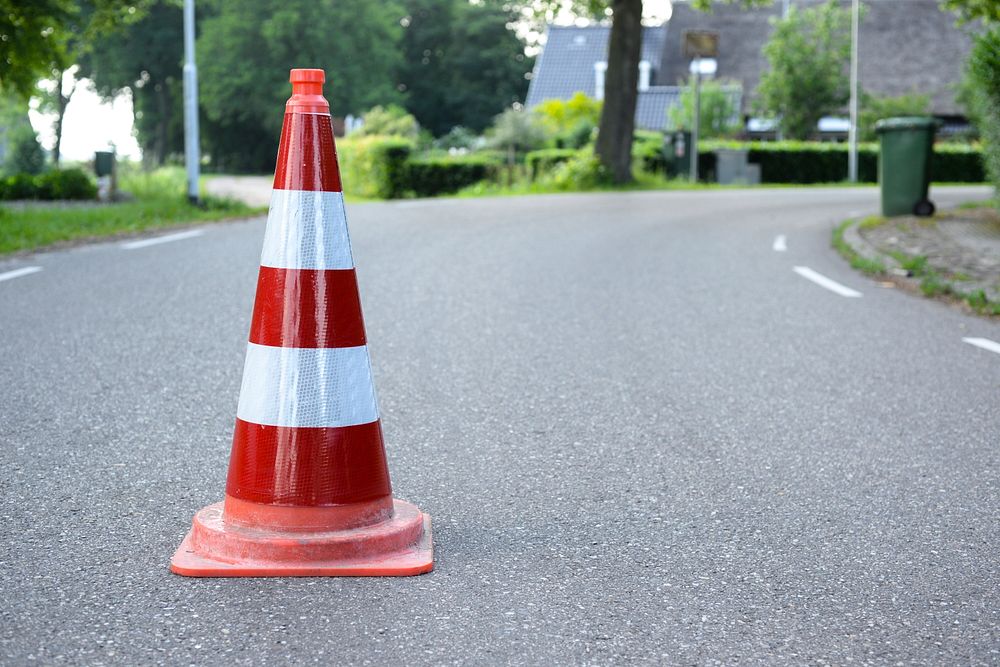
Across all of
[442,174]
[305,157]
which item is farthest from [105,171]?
[305,157]

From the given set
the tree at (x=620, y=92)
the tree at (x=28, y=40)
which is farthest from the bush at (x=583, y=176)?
the tree at (x=28, y=40)

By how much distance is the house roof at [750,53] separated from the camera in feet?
187

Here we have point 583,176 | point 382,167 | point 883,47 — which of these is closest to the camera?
point 583,176

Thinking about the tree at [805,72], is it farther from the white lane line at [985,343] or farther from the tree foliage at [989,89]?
the white lane line at [985,343]

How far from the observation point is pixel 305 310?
341 centimetres

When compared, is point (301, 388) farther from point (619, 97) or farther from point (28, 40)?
point (619, 97)

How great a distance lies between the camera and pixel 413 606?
119 inches

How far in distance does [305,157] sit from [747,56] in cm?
5811

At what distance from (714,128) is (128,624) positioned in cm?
4773

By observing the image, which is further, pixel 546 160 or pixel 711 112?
pixel 711 112

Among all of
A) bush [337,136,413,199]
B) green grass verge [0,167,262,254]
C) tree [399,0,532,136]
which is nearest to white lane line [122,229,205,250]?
green grass verge [0,167,262,254]

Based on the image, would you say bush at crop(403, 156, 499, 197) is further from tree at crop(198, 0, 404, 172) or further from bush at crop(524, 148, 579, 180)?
tree at crop(198, 0, 404, 172)

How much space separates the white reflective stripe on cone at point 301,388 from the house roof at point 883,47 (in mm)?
54502

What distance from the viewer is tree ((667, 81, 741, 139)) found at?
48.3m
